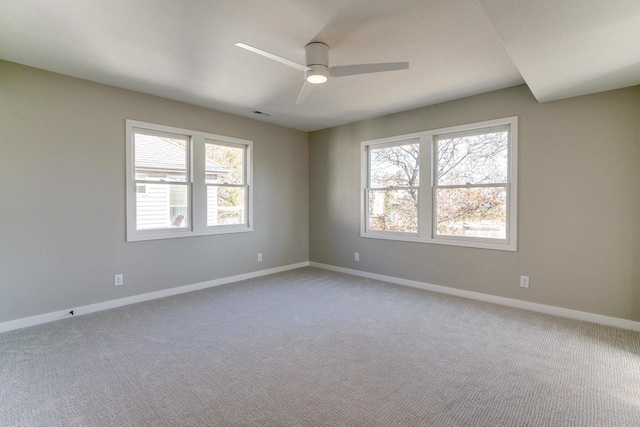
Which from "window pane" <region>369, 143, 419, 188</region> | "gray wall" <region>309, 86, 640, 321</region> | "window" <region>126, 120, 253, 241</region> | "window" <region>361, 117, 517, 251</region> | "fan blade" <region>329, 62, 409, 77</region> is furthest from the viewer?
"window pane" <region>369, 143, 419, 188</region>

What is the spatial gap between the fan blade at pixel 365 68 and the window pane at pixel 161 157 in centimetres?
273

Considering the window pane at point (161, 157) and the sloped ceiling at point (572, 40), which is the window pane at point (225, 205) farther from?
the sloped ceiling at point (572, 40)

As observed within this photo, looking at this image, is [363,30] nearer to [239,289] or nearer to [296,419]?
[296,419]

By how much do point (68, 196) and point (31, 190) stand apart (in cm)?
31

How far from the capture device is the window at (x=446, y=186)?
3.91 meters

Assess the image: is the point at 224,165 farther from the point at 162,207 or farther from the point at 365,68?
the point at 365,68

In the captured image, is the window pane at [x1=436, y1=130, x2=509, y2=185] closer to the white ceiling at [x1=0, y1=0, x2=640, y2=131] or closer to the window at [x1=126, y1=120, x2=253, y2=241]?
the white ceiling at [x1=0, y1=0, x2=640, y2=131]

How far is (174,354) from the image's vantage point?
262 cm

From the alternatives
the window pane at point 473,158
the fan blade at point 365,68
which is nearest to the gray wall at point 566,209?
the window pane at point 473,158

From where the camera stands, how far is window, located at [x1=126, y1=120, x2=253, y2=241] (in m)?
4.02

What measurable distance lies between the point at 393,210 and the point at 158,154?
3545mm

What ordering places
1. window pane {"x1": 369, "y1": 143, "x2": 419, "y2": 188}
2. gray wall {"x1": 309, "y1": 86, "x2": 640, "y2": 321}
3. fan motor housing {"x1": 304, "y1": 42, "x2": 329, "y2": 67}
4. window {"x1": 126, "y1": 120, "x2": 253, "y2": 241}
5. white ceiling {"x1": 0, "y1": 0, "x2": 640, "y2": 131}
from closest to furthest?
white ceiling {"x1": 0, "y1": 0, "x2": 640, "y2": 131} < fan motor housing {"x1": 304, "y1": 42, "x2": 329, "y2": 67} < gray wall {"x1": 309, "y1": 86, "x2": 640, "y2": 321} < window {"x1": 126, "y1": 120, "x2": 253, "y2": 241} < window pane {"x1": 369, "y1": 143, "x2": 419, "y2": 188}

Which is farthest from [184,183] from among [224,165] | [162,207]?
[224,165]

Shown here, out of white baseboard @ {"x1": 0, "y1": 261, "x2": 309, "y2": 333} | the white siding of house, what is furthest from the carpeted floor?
the white siding of house
